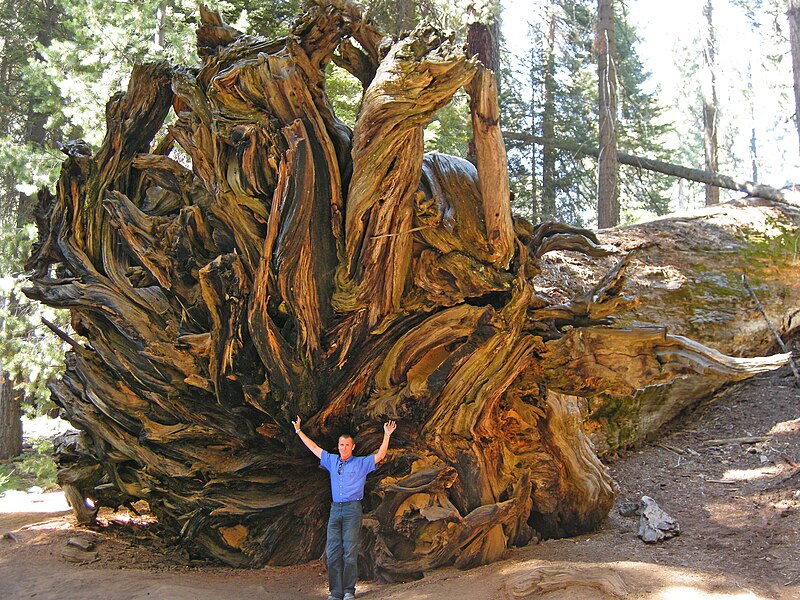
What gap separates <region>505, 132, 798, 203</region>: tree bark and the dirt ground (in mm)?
4335

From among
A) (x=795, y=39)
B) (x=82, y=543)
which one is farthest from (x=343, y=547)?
(x=795, y=39)

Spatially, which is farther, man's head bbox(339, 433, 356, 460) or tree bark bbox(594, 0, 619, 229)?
tree bark bbox(594, 0, 619, 229)

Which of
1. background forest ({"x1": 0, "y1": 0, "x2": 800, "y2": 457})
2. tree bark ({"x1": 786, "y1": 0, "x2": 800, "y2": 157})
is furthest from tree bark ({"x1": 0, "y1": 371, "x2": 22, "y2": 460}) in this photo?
tree bark ({"x1": 786, "y1": 0, "x2": 800, "y2": 157})

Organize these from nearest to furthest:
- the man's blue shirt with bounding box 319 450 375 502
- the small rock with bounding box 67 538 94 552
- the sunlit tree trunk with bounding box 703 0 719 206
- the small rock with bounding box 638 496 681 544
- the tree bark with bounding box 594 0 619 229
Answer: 1. the man's blue shirt with bounding box 319 450 375 502
2. the small rock with bounding box 638 496 681 544
3. the small rock with bounding box 67 538 94 552
4. the tree bark with bounding box 594 0 619 229
5. the sunlit tree trunk with bounding box 703 0 719 206

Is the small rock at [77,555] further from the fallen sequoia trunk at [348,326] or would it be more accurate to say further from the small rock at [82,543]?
the fallen sequoia trunk at [348,326]

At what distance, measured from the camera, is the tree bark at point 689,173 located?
12.3m

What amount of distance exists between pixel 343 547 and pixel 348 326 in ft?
6.58

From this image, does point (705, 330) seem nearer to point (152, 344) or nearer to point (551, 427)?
point (551, 427)

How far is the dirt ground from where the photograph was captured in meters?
5.12

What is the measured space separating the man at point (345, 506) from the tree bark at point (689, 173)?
9797 millimetres

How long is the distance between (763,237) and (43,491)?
43.2 ft

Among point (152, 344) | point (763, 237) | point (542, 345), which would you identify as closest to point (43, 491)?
point (152, 344)

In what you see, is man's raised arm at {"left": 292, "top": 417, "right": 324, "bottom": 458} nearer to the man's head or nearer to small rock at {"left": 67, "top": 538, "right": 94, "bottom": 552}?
the man's head

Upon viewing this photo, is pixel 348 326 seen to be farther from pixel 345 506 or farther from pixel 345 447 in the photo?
pixel 345 506
